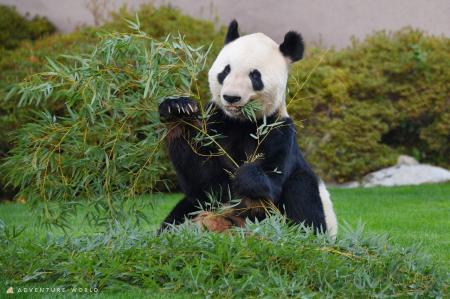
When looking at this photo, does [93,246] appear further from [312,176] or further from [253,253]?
[312,176]

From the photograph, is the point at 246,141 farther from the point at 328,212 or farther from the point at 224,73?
the point at 328,212

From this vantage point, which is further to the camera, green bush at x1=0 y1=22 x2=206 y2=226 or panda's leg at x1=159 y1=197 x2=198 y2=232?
panda's leg at x1=159 y1=197 x2=198 y2=232

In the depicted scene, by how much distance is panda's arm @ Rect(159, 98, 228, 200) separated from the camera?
17.7ft

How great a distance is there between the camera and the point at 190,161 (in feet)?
17.8

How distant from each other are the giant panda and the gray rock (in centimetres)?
558

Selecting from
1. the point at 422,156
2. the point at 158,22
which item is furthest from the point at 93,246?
the point at 422,156

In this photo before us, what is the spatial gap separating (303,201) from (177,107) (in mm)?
1043

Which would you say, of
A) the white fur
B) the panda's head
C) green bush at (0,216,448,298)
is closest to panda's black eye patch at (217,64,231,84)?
the panda's head

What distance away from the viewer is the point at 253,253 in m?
4.48

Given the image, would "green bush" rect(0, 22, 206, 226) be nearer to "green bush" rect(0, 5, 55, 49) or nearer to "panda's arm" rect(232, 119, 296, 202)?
"panda's arm" rect(232, 119, 296, 202)

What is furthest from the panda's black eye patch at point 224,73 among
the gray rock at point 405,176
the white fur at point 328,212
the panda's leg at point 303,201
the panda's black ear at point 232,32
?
the gray rock at point 405,176

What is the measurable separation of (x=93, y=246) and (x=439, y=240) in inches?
123

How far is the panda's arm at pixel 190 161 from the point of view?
5395mm

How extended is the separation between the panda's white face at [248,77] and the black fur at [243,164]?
17 cm
